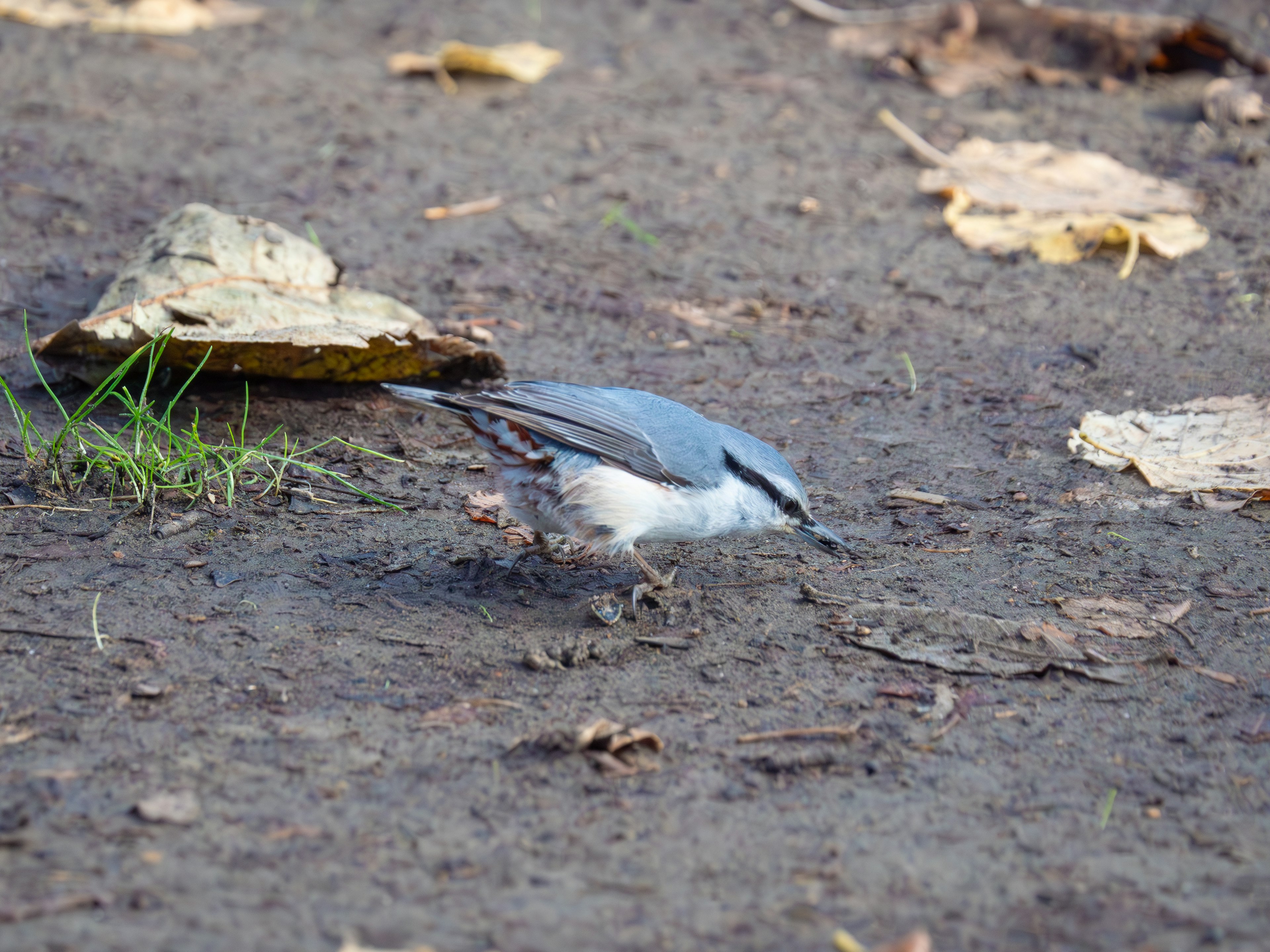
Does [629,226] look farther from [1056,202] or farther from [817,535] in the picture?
[817,535]

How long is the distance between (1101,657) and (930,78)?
227 inches

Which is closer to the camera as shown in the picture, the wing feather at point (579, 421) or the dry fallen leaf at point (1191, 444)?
the wing feather at point (579, 421)

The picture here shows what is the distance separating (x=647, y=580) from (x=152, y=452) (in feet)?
6.02

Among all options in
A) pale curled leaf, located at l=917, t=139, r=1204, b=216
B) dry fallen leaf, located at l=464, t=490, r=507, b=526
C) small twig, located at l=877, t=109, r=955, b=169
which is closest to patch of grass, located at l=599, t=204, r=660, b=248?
pale curled leaf, located at l=917, t=139, r=1204, b=216

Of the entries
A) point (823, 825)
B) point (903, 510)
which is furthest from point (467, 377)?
point (823, 825)

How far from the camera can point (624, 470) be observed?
368 centimetres

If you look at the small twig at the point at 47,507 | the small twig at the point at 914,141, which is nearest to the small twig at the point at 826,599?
the small twig at the point at 47,507

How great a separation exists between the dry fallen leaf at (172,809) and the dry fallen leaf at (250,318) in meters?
2.04

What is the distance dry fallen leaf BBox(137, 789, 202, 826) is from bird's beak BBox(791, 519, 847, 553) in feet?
7.13

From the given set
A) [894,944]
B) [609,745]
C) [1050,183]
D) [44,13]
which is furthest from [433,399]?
[44,13]

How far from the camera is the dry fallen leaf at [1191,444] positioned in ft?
14.0

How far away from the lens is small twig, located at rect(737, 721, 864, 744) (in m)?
2.90

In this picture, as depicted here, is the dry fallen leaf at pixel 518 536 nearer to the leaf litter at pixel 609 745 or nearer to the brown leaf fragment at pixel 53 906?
the leaf litter at pixel 609 745

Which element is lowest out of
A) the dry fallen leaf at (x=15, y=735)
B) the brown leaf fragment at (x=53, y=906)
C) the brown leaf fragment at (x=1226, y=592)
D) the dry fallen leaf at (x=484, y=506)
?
the dry fallen leaf at (x=484, y=506)
